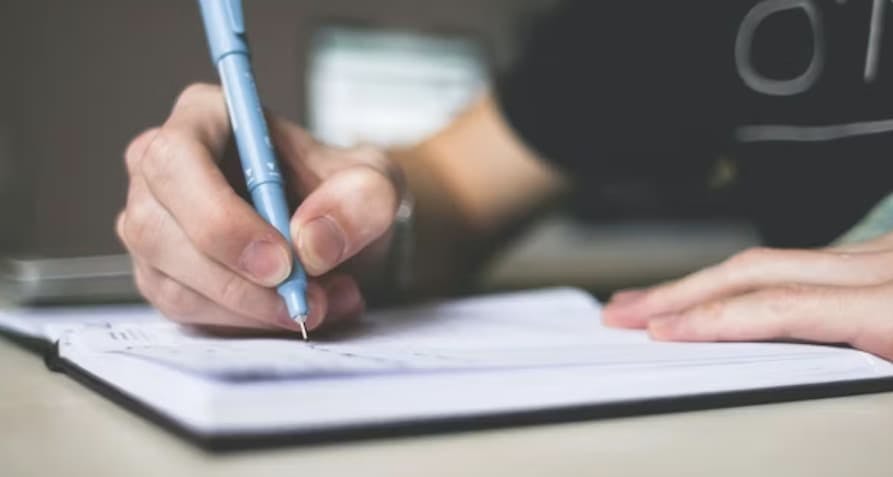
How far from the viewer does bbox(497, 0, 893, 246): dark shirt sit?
57 centimetres

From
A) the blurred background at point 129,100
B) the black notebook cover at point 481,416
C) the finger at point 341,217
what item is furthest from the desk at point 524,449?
the blurred background at point 129,100

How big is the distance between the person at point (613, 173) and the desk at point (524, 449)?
0.09 meters

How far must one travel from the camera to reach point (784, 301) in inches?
14.7

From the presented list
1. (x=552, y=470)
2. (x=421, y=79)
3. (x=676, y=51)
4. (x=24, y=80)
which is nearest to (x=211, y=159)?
(x=552, y=470)

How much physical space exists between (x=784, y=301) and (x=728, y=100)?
0.39m

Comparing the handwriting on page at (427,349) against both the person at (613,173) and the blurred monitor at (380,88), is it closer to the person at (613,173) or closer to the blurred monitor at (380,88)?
the person at (613,173)

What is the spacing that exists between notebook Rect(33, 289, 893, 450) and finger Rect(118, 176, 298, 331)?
0.02 m

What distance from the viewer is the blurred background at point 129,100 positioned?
1756mm

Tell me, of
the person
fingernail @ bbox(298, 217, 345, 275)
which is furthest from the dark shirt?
fingernail @ bbox(298, 217, 345, 275)

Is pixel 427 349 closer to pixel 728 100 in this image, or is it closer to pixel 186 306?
pixel 186 306

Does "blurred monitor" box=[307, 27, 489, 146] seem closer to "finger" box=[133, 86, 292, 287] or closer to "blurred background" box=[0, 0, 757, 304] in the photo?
"blurred background" box=[0, 0, 757, 304]

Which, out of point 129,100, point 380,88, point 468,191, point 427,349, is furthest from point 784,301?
point 129,100

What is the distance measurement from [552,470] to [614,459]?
0.07 feet

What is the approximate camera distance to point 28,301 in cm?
61
